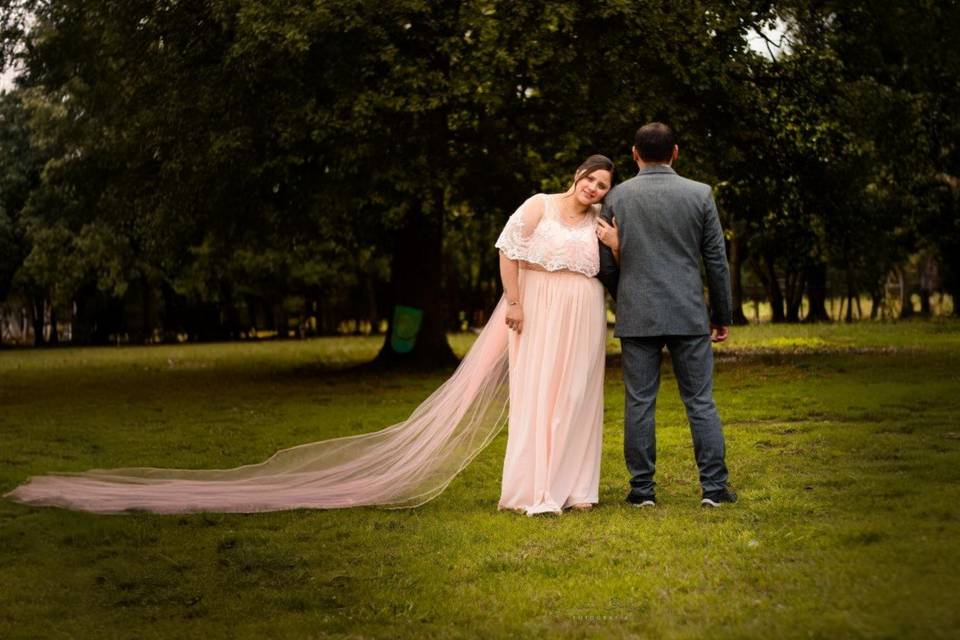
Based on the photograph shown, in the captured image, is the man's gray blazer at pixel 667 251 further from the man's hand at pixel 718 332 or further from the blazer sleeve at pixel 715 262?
the man's hand at pixel 718 332

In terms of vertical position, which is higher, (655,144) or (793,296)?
(655,144)

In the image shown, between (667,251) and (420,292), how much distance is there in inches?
721

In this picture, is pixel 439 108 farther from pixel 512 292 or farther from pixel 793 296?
pixel 793 296

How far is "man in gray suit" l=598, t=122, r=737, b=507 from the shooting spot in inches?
333

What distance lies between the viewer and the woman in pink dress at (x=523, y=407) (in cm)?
870

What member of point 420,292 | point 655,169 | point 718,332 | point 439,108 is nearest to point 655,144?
point 655,169

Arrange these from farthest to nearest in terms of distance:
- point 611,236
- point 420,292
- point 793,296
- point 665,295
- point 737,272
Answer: point 793,296, point 737,272, point 420,292, point 611,236, point 665,295

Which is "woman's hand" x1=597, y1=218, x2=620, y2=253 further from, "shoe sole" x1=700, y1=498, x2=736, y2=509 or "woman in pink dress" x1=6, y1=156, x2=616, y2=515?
"shoe sole" x1=700, y1=498, x2=736, y2=509

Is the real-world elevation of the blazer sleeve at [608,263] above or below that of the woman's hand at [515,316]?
above

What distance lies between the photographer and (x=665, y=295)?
8469mm

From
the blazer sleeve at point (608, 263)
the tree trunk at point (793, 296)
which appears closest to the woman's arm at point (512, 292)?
the blazer sleeve at point (608, 263)

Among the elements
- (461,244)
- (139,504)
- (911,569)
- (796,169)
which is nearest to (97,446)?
(139,504)

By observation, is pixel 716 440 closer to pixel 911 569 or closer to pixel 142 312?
pixel 911 569

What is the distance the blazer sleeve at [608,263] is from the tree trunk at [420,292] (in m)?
17.6
